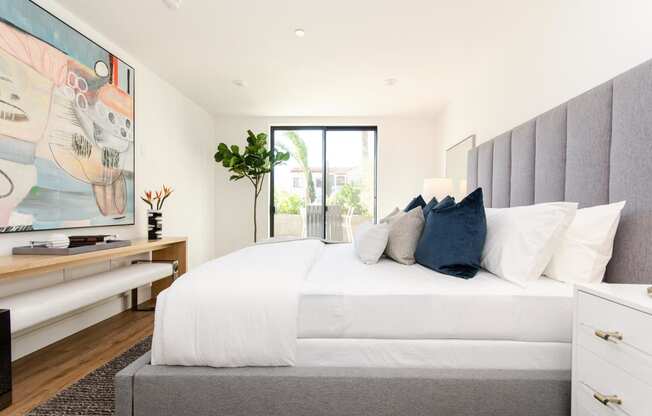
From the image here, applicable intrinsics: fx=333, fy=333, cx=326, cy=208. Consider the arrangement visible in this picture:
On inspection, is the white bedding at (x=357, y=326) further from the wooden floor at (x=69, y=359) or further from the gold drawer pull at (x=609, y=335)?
the wooden floor at (x=69, y=359)

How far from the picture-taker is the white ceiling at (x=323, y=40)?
2.46 meters

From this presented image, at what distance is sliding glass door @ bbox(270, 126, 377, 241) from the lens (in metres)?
5.67

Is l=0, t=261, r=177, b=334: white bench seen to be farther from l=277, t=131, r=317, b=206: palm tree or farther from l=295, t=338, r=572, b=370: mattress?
l=277, t=131, r=317, b=206: palm tree

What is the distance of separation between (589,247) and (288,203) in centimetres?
465

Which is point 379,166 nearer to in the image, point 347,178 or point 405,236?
point 347,178

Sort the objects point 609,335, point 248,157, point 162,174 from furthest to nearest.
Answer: point 248,157 → point 162,174 → point 609,335

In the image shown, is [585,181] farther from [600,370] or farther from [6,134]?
[6,134]

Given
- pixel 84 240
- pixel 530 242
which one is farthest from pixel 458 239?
pixel 84 240

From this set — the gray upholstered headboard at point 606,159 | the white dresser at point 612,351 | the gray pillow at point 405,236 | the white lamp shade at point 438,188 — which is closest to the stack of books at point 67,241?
the gray pillow at point 405,236

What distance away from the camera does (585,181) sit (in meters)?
1.63

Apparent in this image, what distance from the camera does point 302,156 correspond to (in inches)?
224

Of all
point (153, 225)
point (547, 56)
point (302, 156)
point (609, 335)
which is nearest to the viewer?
point (609, 335)

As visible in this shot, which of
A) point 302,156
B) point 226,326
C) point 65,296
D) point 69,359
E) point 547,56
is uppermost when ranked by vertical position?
point 547,56

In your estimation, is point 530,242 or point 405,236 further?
point 405,236
